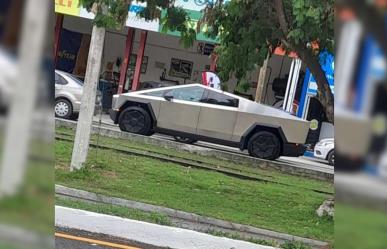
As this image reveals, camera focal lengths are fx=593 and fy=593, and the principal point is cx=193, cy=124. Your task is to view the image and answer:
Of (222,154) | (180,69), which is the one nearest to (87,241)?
(222,154)

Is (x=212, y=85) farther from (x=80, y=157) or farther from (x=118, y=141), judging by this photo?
(x=118, y=141)

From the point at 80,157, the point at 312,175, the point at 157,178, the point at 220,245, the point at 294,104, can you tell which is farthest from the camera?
the point at 294,104

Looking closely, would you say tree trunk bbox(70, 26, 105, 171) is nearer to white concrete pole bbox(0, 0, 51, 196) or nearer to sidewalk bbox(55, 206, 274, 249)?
sidewalk bbox(55, 206, 274, 249)

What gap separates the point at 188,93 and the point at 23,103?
37.8ft

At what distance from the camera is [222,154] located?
13359 millimetres

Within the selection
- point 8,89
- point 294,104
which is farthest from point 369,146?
point 294,104

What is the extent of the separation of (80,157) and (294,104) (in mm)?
9748

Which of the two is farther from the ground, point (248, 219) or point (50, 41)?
point (50, 41)

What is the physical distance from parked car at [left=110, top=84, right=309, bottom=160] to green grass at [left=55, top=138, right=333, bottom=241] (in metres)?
1.35

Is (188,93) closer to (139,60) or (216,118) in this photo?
(216,118)

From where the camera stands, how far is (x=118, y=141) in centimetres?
1356

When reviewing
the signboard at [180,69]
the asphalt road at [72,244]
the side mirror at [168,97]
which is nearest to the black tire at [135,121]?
the side mirror at [168,97]

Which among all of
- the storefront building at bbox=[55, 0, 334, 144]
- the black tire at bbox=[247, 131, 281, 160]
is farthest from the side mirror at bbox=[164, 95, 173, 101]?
the storefront building at bbox=[55, 0, 334, 144]

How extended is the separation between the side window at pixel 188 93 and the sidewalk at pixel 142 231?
519cm
